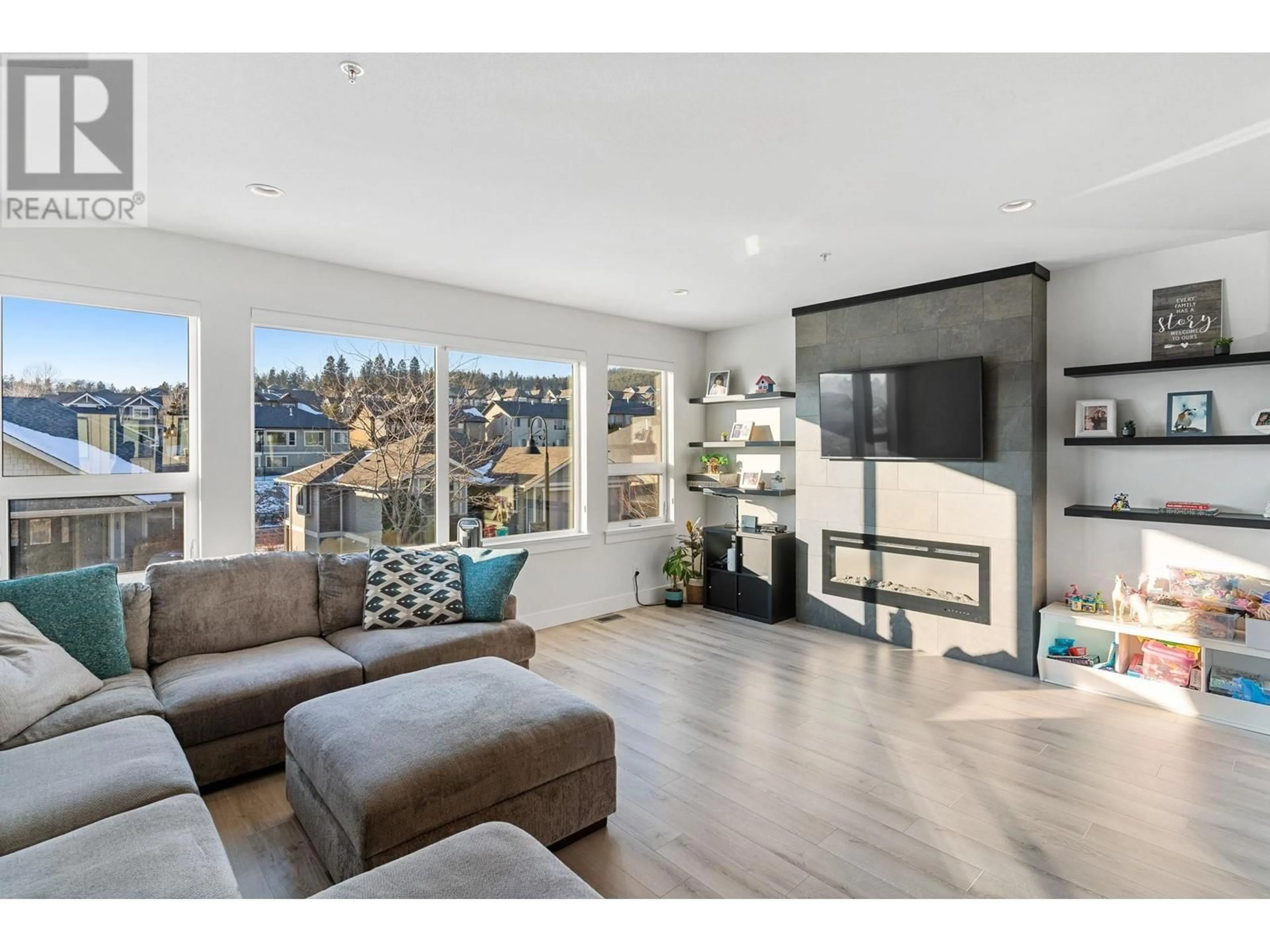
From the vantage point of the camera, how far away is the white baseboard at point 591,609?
4.93 meters

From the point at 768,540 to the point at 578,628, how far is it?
1.67m

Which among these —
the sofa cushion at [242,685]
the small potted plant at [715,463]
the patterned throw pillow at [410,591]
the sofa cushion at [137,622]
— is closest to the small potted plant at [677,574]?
the small potted plant at [715,463]

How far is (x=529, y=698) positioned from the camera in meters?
2.35

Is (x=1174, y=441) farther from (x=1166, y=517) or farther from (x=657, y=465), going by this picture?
(x=657, y=465)

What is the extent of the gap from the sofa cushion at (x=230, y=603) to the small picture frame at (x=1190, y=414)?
15.8 feet

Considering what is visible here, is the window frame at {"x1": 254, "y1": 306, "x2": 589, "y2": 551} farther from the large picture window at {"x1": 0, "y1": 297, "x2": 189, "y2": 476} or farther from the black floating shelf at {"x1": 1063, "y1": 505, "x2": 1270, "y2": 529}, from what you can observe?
the black floating shelf at {"x1": 1063, "y1": 505, "x2": 1270, "y2": 529}

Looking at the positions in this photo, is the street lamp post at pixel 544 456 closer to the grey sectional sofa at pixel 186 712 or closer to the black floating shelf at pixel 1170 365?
the grey sectional sofa at pixel 186 712

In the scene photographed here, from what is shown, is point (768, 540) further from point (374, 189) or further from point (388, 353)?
point (374, 189)

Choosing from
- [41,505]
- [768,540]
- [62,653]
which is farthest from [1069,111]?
[41,505]

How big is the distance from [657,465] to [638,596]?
121 cm

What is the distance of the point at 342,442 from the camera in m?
4.05

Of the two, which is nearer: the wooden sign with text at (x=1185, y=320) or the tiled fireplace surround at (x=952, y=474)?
the wooden sign with text at (x=1185, y=320)

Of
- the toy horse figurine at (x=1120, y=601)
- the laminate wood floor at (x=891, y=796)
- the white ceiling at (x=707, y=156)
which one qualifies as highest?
the white ceiling at (x=707, y=156)

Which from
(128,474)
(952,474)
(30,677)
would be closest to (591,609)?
(952,474)
